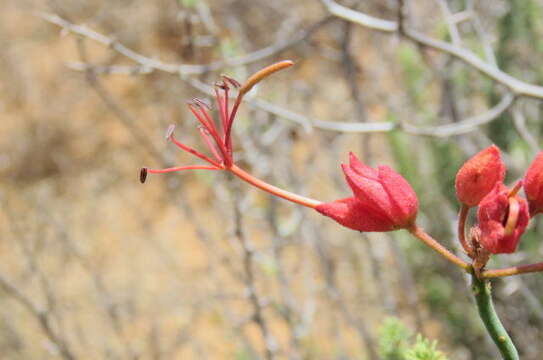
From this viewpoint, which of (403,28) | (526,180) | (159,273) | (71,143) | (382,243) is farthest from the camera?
(71,143)

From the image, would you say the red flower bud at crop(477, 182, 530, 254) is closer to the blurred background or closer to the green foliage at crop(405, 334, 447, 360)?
the green foliage at crop(405, 334, 447, 360)

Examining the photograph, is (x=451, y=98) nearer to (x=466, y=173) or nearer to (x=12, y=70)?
(x=466, y=173)

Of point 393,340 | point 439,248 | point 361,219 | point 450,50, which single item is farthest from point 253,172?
point 439,248

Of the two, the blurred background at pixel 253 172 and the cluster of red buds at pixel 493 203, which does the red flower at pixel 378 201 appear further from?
the blurred background at pixel 253 172

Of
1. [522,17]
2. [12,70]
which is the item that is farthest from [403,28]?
[12,70]

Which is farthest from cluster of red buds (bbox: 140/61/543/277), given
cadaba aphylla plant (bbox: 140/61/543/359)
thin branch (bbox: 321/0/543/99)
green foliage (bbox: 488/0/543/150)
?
green foliage (bbox: 488/0/543/150)

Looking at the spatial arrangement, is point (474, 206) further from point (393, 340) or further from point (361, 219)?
point (393, 340)
